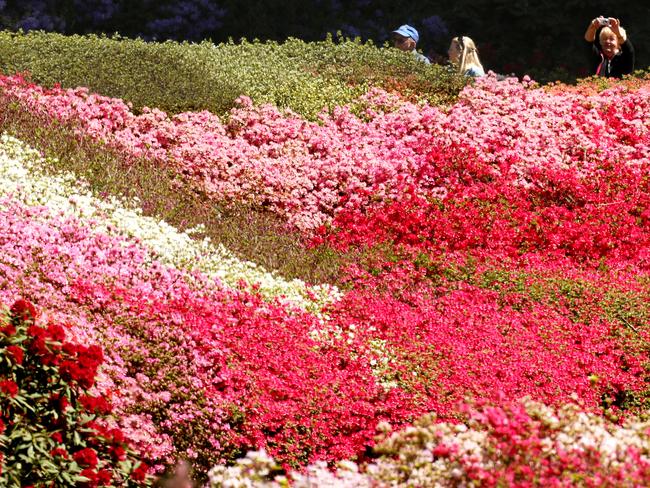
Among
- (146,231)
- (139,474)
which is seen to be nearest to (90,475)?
(139,474)

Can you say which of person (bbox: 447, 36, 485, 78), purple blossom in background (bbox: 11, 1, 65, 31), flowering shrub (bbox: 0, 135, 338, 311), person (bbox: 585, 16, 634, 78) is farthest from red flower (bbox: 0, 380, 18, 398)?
purple blossom in background (bbox: 11, 1, 65, 31)

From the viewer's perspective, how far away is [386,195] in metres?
13.6

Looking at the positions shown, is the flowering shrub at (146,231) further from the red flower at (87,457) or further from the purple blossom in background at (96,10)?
the purple blossom in background at (96,10)

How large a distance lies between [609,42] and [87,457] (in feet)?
48.1

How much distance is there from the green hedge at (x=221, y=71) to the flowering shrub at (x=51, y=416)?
8.14m

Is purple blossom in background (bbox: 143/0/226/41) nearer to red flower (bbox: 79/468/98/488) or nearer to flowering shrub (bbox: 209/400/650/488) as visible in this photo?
red flower (bbox: 79/468/98/488)

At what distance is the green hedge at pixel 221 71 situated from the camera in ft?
50.1

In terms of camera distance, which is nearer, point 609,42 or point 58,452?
point 58,452

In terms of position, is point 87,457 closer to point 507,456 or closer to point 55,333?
point 55,333

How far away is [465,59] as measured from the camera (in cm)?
1883

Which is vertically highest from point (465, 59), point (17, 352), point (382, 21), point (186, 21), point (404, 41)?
point (382, 21)

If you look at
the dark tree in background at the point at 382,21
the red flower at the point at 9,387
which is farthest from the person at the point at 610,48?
the red flower at the point at 9,387

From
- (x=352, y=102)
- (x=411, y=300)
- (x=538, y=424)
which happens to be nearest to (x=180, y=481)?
(x=538, y=424)

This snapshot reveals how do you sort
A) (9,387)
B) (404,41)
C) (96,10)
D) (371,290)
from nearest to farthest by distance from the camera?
(9,387) → (371,290) → (404,41) → (96,10)
